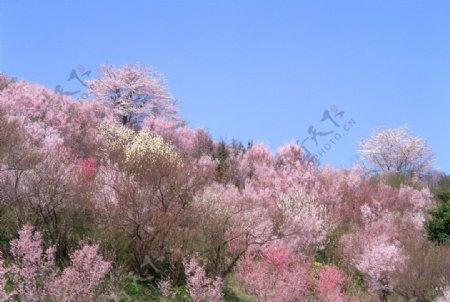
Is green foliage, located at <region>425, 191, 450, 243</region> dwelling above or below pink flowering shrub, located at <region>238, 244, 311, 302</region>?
above

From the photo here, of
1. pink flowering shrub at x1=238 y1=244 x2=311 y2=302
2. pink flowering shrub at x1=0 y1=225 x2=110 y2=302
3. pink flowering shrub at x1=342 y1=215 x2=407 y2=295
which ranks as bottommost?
pink flowering shrub at x1=0 y1=225 x2=110 y2=302

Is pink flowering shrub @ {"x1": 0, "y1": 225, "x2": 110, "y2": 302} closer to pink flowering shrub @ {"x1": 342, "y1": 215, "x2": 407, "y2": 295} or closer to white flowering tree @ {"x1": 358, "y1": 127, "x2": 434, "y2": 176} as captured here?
pink flowering shrub @ {"x1": 342, "y1": 215, "x2": 407, "y2": 295}


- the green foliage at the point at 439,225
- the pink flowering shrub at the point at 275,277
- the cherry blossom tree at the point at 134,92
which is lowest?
the pink flowering shrub at the point at 275,277

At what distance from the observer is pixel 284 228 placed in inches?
651

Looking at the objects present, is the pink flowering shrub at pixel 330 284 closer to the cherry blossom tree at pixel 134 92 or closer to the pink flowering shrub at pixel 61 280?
the pink flowering shrub at pixel 61 280

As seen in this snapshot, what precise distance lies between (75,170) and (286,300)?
7139mm

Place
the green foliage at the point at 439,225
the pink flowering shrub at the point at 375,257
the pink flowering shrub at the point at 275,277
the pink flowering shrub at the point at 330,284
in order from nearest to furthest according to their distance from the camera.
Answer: the pink flowering shrub at the point at 275,277
the pink flowering shrub at the point at 330,284
the pink flowering shrub at the point at 375,257
the green foliage at the point at 439,225

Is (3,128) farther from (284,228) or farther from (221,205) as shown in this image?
(284,228)

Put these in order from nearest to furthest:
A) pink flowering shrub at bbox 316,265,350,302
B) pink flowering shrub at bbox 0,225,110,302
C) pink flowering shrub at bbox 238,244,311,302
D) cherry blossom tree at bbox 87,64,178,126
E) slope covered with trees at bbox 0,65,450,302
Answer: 1. pink flowering shrub at bbox 0,225,110,302
2. slope covered with trees at bbox 0,65,450,302
3. pink flowering shrub at bbox 238,244,311,302
4. pink flowering shrub at bbox 316,265,350,302
5. cherry blossom tree at bbox 87,64,178,126

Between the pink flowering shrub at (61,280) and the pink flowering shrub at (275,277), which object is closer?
the pink flowering shrub at (61,280)

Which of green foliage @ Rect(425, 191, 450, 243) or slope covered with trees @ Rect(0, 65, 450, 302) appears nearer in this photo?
slope covered with trees @ Rect(0, 65, 450, 302)

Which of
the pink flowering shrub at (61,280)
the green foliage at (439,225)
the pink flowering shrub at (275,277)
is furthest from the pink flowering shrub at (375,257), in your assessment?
the pink flowering shrub at (61,280)

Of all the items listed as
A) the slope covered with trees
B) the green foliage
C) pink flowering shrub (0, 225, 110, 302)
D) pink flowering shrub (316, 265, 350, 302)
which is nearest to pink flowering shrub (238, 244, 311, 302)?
the slope covered with trees

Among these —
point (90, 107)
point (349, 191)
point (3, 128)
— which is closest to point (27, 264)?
point (3, 128)
